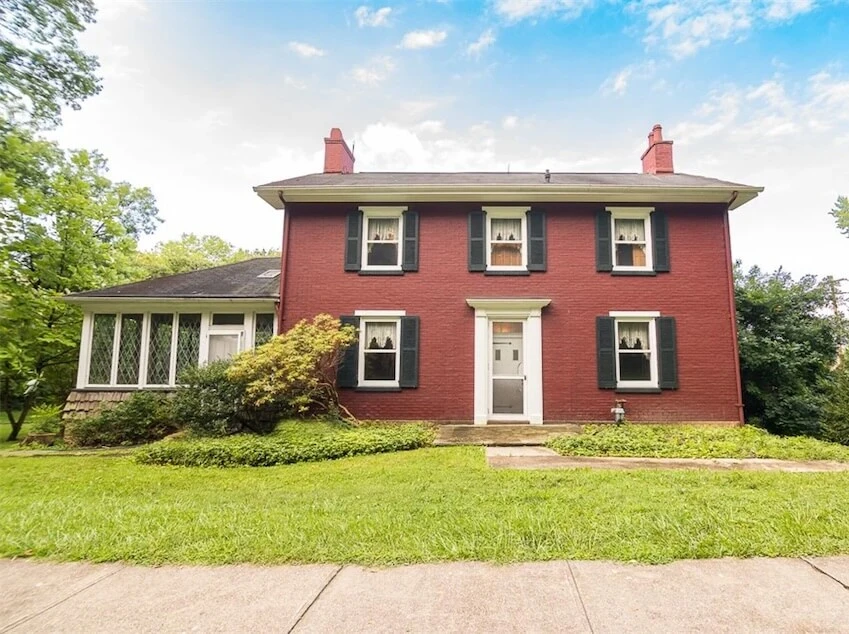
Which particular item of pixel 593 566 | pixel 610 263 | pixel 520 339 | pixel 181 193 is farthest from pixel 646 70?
pixel 181 193

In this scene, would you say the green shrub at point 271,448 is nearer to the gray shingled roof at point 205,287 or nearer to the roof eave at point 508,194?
the gray shingled roof at point 205,287

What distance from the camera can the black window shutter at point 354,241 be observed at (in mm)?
10469

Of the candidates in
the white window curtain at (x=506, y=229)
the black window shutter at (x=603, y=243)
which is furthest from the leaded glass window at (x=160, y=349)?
the black window shutter at (x=603, y=243)

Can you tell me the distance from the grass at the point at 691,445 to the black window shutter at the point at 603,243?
12.5ft

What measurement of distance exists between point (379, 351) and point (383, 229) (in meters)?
3.00

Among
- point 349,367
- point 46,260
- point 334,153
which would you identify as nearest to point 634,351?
point 349,367

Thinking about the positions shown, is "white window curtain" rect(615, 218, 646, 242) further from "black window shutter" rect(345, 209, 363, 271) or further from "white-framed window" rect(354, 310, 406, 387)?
"black window shutter" rect(345, 209, 363, 271)

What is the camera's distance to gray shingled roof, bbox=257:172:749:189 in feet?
34.2

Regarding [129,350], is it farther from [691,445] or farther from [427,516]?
[691,445]

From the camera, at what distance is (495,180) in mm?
12109

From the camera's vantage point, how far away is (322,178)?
38.4ft

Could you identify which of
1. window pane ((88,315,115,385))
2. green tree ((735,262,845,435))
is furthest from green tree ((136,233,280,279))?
green tree ((735,262,845,435))

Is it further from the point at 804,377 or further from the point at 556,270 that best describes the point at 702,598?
the point at 804,377

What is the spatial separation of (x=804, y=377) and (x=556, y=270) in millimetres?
7103
